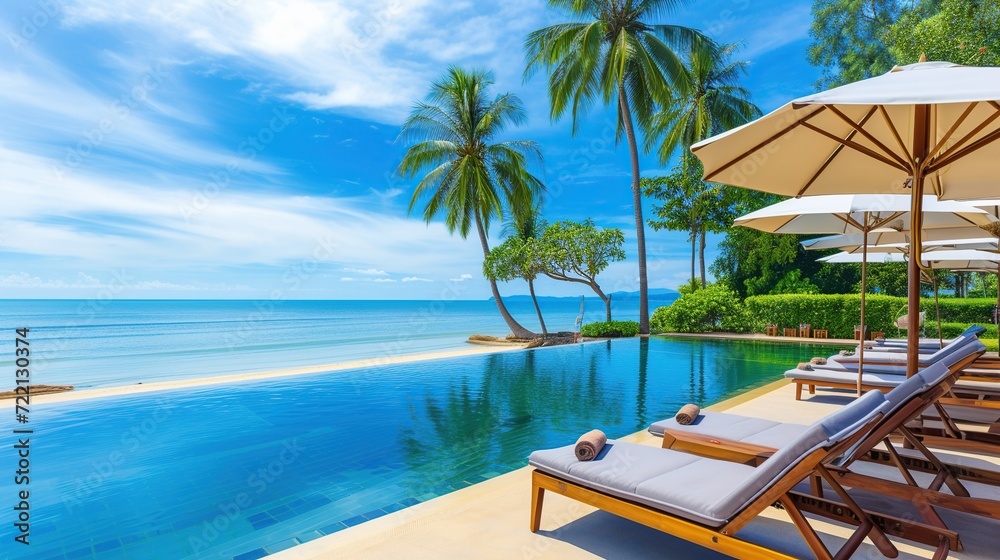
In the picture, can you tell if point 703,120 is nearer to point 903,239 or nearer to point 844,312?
point 844,312

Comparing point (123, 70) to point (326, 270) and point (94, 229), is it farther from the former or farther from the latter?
point (326, 270)

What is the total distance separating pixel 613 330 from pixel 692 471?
48.9 feet

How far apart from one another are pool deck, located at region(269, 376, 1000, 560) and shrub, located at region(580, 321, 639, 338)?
14.0m

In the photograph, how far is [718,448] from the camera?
311 cm

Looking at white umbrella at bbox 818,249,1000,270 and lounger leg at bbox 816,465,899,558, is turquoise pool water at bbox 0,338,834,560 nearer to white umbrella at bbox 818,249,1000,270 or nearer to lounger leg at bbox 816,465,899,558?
white umbrella at bbox 818,249,1000,270

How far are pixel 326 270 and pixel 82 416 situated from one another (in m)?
33.7

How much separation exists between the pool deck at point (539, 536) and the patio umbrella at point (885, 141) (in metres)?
1.40

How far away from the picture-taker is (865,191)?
4.18 metres

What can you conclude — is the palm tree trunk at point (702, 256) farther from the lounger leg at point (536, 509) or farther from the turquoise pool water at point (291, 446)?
the lounger leg at point (536, 509)

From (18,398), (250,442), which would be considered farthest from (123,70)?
(250,442)

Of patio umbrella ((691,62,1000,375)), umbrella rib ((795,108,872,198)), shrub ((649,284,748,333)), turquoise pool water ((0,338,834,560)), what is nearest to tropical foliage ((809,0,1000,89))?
shrub ((649,284,748,333))

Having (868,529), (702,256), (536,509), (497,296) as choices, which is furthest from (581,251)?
(868,529)
